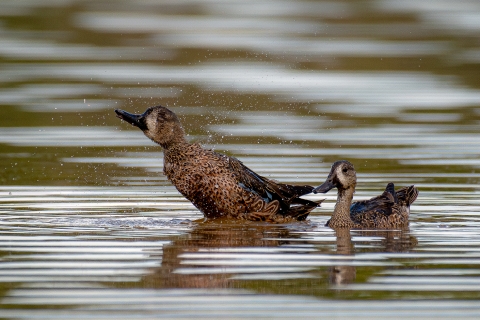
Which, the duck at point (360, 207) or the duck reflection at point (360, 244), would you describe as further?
the duck at point (360, 207)

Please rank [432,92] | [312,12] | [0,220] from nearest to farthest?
[0,220]
[432,92]
[312,12]

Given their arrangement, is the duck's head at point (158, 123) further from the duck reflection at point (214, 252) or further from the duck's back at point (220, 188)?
the duck reflection at point (214, 252)

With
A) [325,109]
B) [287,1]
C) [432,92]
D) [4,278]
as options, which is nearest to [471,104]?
[432,92]

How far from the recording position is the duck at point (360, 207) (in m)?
10.8

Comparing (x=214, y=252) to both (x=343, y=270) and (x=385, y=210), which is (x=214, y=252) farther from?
(x=385, y=210)

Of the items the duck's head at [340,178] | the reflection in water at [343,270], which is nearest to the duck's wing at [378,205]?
the duck's head at [340,178]

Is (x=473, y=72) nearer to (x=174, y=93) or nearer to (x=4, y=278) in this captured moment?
(x=174, y=93)

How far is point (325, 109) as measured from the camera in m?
17.5

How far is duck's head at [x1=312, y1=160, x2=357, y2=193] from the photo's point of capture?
437 inches

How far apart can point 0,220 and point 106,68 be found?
413 inches

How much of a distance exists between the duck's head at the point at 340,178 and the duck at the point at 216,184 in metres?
0.46

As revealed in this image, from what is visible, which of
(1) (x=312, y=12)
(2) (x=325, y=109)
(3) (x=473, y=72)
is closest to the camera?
(2) (x=325, y=109)

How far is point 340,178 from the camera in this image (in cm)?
1112

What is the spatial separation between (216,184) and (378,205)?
4.95ft
